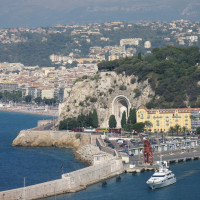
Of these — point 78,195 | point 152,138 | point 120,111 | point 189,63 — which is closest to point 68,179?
point 78,195

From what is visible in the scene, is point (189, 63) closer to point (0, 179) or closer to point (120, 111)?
point (120, 111)

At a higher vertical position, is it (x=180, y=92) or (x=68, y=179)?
(x=180, y=92)

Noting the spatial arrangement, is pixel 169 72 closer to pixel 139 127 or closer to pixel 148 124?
pixel 148 124

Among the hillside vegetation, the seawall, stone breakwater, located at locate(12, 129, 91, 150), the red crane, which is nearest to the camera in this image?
the seawall

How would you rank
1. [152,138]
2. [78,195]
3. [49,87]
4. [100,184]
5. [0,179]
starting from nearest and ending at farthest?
[78,195], [100,184], [0,179], [152,138], [49,87]

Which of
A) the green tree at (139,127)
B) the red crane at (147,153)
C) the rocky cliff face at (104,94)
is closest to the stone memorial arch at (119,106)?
the rocky cliff face at (104,94)

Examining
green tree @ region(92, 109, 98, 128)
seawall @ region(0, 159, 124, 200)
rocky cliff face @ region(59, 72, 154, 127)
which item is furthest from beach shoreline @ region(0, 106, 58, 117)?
seawall @ region(0, 159, 124, 200)

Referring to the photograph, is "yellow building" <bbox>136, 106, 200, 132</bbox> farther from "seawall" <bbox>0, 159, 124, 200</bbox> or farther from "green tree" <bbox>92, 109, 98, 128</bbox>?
"seawall" <bbox>0, 159, 124, 200</bbox>

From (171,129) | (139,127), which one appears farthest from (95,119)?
(171,129)
